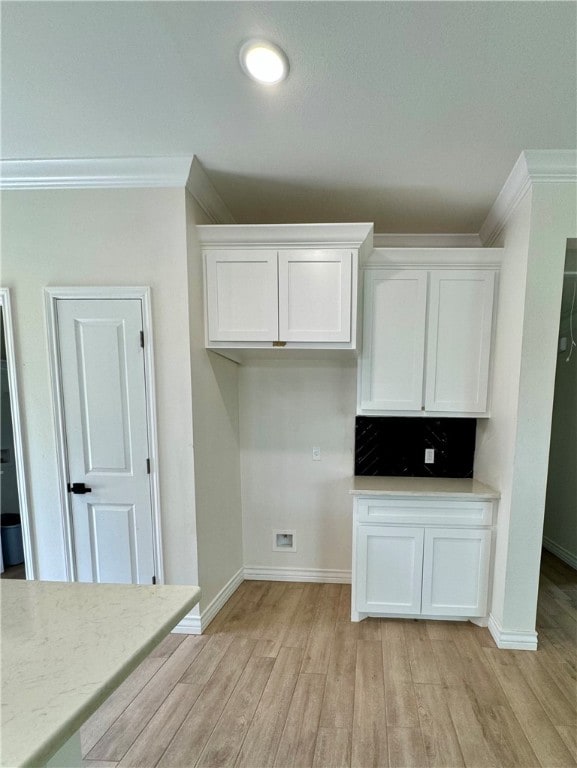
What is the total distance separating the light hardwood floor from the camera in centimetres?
145

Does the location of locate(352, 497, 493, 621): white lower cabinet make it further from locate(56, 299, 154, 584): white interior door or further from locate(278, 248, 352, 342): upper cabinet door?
locate(56, 299, 154, 584): white interior door

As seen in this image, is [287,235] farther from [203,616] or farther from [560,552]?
[560,552]

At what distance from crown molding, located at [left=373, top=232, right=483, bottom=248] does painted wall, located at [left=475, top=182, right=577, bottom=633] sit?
557 mm

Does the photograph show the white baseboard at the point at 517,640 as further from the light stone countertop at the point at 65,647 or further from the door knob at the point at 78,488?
the door knob at the point at 78,488

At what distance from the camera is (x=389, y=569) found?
7.41 ft

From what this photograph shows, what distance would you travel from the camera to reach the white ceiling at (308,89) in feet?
3.95

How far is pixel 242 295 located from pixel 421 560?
2064 millimetres

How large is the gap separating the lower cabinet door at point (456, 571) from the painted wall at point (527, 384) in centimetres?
9

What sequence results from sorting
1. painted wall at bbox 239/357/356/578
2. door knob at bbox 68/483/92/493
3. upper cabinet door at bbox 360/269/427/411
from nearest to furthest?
1. door knob at bbox 68/483/92/493
2. upper cabinet door at bbox 360/269/427/411
3. painted wall at bbox 239/357/356/578

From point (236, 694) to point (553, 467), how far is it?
3.47 m

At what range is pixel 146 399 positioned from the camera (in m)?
2.06

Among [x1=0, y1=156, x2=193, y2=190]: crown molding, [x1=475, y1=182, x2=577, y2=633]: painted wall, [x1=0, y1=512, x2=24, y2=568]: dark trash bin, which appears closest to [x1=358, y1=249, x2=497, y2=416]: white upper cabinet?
[x1=475, y1=182, x2=577, y2=633]: painted wall

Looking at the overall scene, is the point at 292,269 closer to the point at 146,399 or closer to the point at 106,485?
the point at 146,399

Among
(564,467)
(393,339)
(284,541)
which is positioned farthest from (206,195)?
(564,467)
